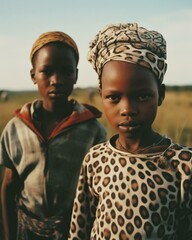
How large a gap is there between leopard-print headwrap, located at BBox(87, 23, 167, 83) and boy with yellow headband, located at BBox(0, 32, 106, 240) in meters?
0.86

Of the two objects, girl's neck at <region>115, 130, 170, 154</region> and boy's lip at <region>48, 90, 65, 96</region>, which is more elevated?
boy's lip at <region>48, 90, 65, 96</region>

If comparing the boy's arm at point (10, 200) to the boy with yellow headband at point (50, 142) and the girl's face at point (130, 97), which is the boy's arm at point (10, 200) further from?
the girl's face at point (130, 97)

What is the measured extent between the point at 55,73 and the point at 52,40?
0.90 feet

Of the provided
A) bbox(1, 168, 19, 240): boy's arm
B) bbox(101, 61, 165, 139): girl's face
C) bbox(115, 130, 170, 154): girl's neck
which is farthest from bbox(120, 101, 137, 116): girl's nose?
bbox(1, 168, 19, 240): boy's arm

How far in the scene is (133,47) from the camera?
1.96m

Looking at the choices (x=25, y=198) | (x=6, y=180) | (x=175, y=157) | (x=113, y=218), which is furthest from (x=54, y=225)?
(x=175, y=157)

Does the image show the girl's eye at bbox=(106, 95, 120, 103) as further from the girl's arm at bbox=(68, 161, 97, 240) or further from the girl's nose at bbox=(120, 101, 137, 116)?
the girl's arm at bbox=(68, 161, 97, 240)

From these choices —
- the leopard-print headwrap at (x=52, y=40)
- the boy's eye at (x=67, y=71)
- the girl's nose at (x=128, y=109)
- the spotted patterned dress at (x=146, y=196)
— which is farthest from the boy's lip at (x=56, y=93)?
the girl's nose at (x=128, y=109)

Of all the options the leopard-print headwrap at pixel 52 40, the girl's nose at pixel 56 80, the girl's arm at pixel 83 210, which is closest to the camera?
the girl's arm at pixel 83 210

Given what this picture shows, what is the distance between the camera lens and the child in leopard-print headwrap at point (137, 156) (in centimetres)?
190

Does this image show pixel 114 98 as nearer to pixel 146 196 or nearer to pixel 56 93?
pixel 146 196

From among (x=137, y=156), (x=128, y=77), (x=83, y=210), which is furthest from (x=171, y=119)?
(x=128, y=77)

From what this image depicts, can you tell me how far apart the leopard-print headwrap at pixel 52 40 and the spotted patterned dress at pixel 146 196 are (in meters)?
1.22

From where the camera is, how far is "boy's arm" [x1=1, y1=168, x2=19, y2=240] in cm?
315
